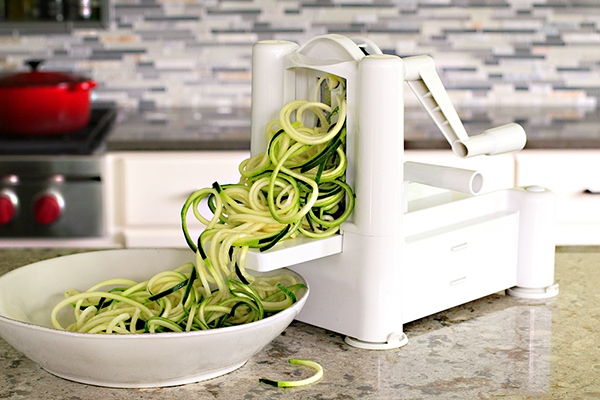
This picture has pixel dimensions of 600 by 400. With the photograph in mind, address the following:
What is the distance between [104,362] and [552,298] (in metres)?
0.69

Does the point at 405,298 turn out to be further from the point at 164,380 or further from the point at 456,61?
the point at 456,61

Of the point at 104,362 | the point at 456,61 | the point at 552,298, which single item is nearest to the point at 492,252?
the point at 552,298

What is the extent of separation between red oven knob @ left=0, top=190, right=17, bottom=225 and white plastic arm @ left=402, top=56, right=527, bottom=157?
1.71 metres

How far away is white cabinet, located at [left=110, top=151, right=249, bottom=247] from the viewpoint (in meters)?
2.33

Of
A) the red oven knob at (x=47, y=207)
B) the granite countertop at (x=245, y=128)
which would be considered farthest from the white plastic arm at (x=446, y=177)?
the red oven knob at (x=47, y=207)

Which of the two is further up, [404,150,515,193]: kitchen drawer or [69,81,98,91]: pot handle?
[69,81,98,91]: pot handle

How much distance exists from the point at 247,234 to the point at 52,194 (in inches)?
62.8

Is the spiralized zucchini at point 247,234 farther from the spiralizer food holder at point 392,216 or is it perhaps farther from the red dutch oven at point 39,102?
the red dutch oven at point 39,102

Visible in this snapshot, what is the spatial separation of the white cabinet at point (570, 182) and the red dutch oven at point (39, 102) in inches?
58.2

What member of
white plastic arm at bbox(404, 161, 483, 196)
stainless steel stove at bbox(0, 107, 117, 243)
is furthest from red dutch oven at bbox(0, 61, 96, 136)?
white plastic arm at bbox(404, 161, 483, 196)

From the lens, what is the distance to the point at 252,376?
0.87 metres

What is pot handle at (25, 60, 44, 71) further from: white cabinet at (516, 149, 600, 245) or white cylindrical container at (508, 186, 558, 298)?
white cylindrical container at (508, 186, 558, 298)

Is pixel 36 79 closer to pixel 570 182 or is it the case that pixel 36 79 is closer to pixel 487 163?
pixel 487 163

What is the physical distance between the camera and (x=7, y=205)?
2303mm
